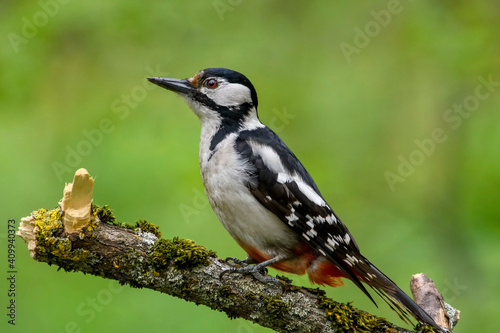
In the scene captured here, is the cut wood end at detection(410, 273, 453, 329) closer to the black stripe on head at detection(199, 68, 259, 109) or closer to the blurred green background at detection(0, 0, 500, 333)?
the blurred green background at detection(0, 0, 500, 333)

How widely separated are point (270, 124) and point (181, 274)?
263 centimetres

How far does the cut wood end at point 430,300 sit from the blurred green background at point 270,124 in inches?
42.8

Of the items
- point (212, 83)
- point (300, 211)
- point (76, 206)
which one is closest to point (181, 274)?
point (76, 206)

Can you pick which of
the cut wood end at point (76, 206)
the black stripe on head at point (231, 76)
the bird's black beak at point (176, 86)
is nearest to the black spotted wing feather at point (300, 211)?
the black stripe on head at point (231, 76)

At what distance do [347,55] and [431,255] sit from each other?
2.31m

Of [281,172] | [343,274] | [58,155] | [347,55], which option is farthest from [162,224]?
[347,55]

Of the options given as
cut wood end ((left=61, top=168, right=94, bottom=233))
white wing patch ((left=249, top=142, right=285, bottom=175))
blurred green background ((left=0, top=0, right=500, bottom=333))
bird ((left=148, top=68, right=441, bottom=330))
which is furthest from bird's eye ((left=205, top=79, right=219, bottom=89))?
cut wood end ((left=61, top=168, right=94, bottom=233))

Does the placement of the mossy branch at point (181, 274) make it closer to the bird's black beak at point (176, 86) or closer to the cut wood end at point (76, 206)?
the cut wood end at point (76, 206)

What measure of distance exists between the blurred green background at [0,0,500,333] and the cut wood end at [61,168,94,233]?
153cm

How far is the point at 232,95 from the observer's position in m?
4.47

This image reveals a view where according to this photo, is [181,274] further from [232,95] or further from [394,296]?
[232,95]

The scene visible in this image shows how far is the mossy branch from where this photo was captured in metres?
3.22

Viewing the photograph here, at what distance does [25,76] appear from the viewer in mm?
4914

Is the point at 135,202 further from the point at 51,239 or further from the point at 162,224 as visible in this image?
the point at 51,239
